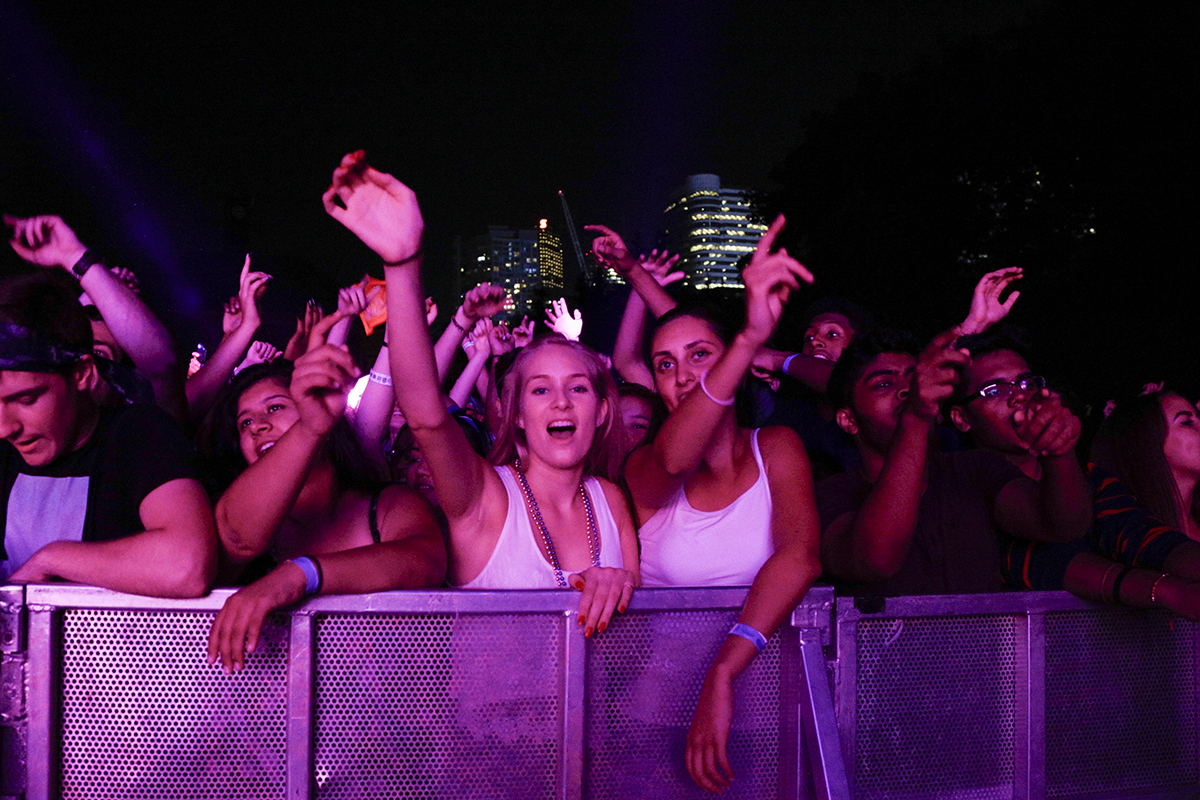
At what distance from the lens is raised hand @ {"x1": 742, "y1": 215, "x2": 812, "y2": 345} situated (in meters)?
2.35

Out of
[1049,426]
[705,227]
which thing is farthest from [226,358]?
A: [705,227]

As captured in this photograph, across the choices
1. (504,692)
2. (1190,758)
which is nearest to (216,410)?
(504,692)

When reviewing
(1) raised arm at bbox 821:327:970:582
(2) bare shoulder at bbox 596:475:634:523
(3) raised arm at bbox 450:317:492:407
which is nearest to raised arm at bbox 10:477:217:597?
(2) bare shoulder at bbox 596:475:634:523

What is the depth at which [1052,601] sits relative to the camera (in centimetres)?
233

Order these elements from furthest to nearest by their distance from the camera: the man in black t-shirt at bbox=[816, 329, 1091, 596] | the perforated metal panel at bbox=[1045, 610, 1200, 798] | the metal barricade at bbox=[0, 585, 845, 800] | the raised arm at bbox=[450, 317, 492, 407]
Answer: the raised arm at bbox=[450, 317, 492, 407] → the man in black t-shirt at bbox=[816, 329, 1091, 596] → the perforated metal panel at bbox=[1045, 610, 1200, 798] → the metal barricade at bbox=[0, 585, 845, 800]

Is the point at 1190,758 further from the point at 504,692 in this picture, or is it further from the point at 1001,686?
the point at 504,692

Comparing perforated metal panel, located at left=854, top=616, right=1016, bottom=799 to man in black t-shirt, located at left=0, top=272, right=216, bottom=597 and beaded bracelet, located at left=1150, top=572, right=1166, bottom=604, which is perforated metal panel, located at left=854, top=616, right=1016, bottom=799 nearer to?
beaded bracelet, located at left=1150, top=572, right=1166, bottom=604

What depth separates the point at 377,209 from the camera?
2215 mm

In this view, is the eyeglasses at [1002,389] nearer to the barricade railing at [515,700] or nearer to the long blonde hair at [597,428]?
the barricade railing at [515,700]

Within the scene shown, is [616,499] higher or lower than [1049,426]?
lower

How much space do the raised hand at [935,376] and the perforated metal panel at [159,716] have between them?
181 centimetres

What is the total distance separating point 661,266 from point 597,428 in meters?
2.20

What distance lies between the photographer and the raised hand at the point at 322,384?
80.7 inches

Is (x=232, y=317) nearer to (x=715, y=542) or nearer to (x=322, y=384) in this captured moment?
(x=322, y=384)
